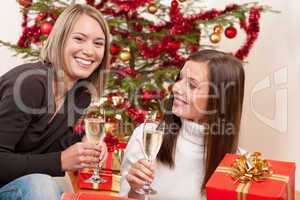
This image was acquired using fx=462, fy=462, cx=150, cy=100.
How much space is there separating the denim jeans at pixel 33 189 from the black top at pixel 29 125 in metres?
0.05

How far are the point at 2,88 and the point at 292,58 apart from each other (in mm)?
2245

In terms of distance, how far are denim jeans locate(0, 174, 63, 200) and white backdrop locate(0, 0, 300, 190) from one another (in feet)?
7.09

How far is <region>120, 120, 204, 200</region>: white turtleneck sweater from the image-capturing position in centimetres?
152

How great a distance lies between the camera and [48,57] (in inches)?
67.4

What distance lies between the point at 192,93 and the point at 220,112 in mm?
135

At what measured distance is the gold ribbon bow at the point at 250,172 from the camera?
41.4 inches

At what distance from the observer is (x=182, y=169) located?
1560mm

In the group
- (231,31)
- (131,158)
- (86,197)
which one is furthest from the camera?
(231,31)

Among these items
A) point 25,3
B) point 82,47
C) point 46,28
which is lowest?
point 82,47

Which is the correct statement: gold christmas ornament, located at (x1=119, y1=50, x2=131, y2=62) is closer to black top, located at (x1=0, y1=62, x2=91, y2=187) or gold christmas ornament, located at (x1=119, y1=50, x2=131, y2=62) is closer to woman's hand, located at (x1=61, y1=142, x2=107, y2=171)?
black top, located at (x1=0, y1=62, x2=91, y2=187)

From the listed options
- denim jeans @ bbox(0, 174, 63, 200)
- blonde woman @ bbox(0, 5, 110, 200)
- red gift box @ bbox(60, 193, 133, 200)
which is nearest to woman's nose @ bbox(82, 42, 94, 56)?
blonde woman @ bbox(0, 5, 110, 200)

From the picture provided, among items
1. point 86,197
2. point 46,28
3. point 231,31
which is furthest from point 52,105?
point 231,31

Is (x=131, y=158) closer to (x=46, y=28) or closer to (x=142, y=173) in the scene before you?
(x=142, y=173)

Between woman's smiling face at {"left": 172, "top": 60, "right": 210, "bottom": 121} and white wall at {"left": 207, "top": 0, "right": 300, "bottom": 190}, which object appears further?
white wall at {"left": 207, "top": 0, "right": 300, "bottom": 190}
